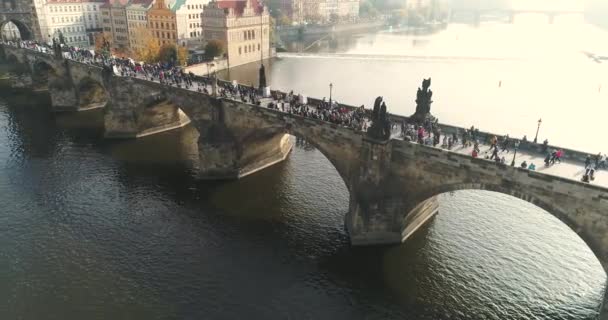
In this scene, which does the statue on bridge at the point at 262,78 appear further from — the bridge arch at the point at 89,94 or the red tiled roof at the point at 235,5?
the red tiled roof at the point at 235,5

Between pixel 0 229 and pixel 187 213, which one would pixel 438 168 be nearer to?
pixel 187 213

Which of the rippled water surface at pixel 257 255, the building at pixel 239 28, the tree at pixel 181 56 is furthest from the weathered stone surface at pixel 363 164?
the building at pixel 239 28

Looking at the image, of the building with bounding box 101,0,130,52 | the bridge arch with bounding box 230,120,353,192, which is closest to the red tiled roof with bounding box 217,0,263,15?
the building with bounding box 101,0,130,52

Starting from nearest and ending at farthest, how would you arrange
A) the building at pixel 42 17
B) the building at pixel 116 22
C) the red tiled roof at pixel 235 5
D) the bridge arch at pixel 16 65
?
the bridge arch at pixel 16 65, the building at pixel 42 17, the red tiled roof at pixel 235 5, the building at pixel 116 22

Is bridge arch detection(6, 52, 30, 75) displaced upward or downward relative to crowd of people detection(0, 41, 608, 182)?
downward

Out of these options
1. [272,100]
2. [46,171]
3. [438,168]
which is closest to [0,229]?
[46,171]

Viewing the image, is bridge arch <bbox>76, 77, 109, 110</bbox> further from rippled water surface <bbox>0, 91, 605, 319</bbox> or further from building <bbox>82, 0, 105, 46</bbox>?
building <bbox>82, 0, 105, 46</bbox>
